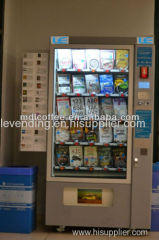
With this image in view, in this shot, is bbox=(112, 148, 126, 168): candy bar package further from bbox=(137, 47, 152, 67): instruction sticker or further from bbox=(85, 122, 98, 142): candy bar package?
bbox=(137, 47, 152, 67): instruction sticker

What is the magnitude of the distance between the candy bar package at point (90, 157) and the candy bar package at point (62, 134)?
0.30 metres

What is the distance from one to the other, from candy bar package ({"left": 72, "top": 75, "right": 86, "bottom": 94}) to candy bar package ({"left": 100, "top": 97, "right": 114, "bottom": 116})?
299 millimetres

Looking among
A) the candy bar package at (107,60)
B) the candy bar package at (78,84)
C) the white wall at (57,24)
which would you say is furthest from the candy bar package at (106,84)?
the white wall at (57,24)

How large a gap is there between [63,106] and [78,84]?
34cm

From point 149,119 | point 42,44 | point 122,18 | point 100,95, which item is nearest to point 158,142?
point 149,119

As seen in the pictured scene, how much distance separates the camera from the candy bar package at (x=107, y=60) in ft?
15.4

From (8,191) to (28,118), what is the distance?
3.09 feet

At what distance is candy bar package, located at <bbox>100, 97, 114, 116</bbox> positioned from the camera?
4.75 meters

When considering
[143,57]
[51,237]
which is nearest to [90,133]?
[143,57]

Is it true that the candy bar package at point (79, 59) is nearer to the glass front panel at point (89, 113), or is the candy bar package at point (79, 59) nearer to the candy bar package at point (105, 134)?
the glass front panel at point (89, 113)

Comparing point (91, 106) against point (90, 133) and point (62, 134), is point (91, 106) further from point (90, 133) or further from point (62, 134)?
point (62, 134)

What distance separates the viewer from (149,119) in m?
4.49

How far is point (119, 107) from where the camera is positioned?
470 centimetres

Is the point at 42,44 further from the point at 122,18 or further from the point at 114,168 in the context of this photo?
the point at 114,168
